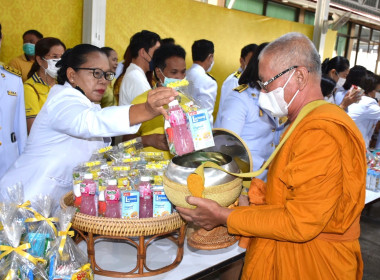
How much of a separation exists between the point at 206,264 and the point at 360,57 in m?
15.8

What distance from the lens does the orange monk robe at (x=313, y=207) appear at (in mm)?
1206

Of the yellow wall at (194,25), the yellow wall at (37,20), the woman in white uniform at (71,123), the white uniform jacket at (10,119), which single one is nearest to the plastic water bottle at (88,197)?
the woman in white uniform at (71,123)

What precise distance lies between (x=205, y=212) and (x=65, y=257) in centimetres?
55

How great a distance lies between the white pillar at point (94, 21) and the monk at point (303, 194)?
3.92 meters

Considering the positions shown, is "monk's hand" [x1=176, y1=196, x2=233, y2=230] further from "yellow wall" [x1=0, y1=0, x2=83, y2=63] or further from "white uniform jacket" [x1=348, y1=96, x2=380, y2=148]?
"yellow wall" [x1=0, y1=0, x2=83, y2=63]

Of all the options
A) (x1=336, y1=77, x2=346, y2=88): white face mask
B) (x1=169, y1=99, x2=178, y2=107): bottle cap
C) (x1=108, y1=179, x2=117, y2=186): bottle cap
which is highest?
(x1=336, y1=77, x2=346, y2=88): white face mask

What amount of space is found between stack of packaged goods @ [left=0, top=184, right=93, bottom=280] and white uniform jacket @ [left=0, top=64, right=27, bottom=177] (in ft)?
3.29

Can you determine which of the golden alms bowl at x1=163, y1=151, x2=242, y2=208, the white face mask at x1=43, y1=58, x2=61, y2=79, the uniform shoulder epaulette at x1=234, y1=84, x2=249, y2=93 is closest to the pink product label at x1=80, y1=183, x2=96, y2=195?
the golden alms bowl at x1=163, y1=151, x2=242, y2=208

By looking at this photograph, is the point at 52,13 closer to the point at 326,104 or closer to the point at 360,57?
the point at 326,104

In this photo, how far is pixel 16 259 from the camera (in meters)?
1.22

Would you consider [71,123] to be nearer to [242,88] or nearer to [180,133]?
[180,133]

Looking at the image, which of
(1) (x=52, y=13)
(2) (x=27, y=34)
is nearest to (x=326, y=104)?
(2) (x=27, y=34)

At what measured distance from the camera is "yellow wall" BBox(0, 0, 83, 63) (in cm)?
436

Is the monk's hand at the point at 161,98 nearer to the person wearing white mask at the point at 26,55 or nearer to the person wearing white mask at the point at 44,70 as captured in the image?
the person wearing white mask at the point at 44,70
